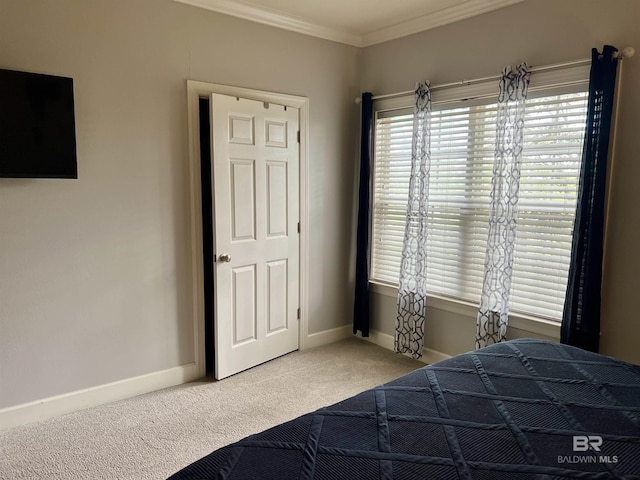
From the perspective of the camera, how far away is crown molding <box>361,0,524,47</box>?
3.06m

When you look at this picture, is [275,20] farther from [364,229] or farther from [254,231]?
[364,229]

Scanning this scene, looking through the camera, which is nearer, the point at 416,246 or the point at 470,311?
the point at 470,311

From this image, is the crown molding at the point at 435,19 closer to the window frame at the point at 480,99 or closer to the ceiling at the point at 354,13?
the ceiling at the point at 354,13

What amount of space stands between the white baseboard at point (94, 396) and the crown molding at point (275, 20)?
256cm

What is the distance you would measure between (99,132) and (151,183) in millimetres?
434

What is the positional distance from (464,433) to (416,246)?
7.56ft

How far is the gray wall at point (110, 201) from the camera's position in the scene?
8.49 ft

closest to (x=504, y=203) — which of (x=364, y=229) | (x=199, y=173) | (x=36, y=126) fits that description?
(x=364, y=229)

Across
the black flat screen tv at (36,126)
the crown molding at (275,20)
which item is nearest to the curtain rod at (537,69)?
the crown molding at (275,20)

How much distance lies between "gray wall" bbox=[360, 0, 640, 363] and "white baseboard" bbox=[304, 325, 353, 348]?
0.94 m

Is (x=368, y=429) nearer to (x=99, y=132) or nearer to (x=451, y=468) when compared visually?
(x=451, y=468)

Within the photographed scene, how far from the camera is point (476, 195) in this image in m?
3.26

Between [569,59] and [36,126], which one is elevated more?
[569,59]

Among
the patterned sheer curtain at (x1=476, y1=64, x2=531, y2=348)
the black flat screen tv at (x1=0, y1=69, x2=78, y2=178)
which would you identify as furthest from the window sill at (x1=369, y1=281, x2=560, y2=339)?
the black flat screen tv at (x1=0, y1=69, x2=78, y2=178)
